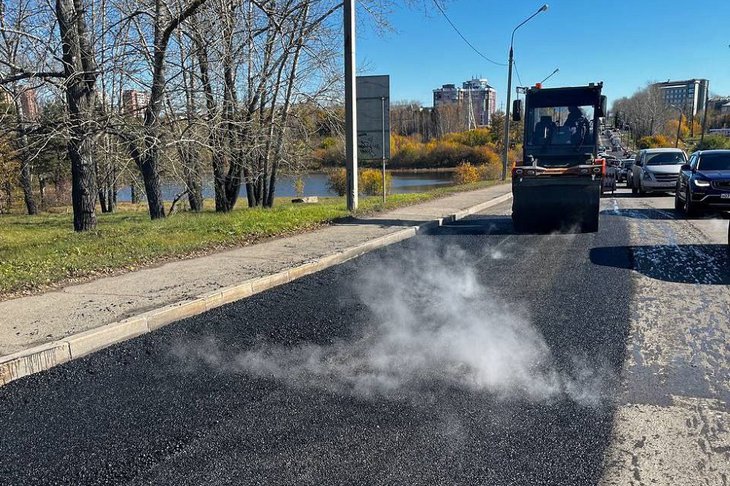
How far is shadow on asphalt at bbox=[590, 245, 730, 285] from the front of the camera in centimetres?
755

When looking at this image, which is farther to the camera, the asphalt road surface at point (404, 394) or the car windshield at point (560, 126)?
the car windshield at point (560, 126)

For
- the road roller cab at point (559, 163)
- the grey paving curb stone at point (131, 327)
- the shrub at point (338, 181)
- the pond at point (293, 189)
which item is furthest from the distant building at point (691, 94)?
the grey paving curb stone at point (131, 327)

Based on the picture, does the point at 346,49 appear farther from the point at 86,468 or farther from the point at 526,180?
the point at 86,468

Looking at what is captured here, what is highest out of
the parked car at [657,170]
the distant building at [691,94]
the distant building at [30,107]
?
the distant building at [691,94]

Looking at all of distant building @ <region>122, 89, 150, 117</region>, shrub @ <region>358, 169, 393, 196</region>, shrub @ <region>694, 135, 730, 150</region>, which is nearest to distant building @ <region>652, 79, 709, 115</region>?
shrub @ <region>694, 135, 730, 150</region>

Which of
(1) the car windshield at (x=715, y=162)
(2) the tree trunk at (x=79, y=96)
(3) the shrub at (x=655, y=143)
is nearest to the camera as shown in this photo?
(2) the tree trunk at (x=79, y=96)

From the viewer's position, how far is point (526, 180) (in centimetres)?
1183

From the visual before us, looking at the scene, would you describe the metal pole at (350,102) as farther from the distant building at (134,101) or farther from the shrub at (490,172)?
the shrub at (490,172)

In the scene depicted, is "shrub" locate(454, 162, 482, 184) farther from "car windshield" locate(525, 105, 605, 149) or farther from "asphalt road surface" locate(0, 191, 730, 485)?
"asphalt road surface" locate(0, 191, 730, 485)

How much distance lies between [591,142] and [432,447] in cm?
1098

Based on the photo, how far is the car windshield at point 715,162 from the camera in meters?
14.5

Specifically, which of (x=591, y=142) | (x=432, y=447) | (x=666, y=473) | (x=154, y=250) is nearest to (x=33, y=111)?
(x=154, y=250)

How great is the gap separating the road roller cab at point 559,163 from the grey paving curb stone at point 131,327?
4.95 metres

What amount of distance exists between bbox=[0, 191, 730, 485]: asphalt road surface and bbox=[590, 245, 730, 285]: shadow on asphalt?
48cm
